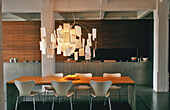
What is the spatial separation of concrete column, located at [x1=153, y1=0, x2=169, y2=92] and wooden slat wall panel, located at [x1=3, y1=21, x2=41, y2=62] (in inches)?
225

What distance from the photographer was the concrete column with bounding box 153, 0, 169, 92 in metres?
5.33

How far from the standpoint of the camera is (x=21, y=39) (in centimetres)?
840

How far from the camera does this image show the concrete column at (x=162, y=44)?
17.5ft

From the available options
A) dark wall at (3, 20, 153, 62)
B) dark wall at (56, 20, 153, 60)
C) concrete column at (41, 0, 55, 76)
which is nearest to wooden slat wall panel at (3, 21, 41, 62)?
dark wall at (3, 20, 153, 62)

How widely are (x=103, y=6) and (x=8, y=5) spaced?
10.7 feet

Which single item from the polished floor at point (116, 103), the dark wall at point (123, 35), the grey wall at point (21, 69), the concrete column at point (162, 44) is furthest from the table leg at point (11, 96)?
the dark wall at point (123, 35)

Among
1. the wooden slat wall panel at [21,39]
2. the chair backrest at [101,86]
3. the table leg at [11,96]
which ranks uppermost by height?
the wooden slat wall panel at [21,39]

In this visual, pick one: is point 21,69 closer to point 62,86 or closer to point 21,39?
point 21,39

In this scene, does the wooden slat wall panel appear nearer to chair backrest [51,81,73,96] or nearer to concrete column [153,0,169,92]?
chair backrest [51,81,73,96]

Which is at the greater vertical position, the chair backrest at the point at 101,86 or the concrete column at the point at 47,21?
the concrete column at the point at 47,21

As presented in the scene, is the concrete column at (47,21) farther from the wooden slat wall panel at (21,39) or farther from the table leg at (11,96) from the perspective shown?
the wooden slat wall panel at (21,39)

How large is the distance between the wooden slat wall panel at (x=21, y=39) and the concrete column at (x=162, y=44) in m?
5.72

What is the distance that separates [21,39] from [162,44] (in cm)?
667

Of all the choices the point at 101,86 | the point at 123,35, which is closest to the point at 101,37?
the point at 123,35
